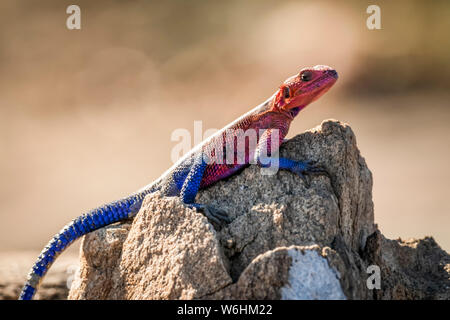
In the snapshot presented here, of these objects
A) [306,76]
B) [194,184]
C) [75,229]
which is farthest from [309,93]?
[75,229]

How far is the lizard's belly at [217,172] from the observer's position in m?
5.75

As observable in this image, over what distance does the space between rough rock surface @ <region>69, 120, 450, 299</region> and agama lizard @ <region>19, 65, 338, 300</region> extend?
15 cm

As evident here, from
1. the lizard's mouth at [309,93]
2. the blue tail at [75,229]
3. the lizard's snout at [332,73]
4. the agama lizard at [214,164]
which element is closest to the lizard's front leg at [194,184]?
the agama lizard at [214,164]

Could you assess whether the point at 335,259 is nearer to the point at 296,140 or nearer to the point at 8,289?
the point at 296,140

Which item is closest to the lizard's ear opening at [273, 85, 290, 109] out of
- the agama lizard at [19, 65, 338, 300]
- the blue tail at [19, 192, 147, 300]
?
the agama lizard at [19, 65, 338, 300]

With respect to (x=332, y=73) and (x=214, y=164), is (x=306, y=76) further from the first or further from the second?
(x=214, y=164)

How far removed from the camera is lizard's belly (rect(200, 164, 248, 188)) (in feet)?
18.9

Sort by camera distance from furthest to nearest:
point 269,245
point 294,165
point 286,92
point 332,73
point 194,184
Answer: point 286,92, point 332,73, point 194,184, point 294,165, point 269,245

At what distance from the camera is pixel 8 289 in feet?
29.0

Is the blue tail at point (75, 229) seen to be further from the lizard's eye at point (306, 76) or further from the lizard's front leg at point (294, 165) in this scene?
the lizard's eye at point (306, 76)

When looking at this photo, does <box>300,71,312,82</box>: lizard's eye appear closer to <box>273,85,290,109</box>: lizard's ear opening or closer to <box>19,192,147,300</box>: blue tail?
<box>273,85,290,109</box>: lizard's ear opening

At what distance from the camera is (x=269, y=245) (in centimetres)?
472

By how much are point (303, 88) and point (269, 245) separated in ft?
6.56
